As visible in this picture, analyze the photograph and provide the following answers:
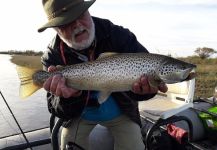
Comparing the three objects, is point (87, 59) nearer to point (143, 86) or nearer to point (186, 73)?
point (143, 86)

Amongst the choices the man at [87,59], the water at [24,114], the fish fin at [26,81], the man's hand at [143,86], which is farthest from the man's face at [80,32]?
the water at [24,114]

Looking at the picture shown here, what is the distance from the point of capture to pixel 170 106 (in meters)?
5.51

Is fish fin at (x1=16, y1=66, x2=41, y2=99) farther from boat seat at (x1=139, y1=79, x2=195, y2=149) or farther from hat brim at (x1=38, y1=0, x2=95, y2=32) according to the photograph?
boat seat at (x1=139, y1=79, x2=195, y2=149)

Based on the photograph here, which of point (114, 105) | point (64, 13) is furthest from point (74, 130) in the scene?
point (64, 13)

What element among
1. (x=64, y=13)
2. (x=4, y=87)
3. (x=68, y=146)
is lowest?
(x=4, y=87)

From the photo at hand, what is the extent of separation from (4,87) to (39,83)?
8.90 m

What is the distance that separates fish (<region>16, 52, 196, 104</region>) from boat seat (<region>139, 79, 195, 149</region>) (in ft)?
4.94

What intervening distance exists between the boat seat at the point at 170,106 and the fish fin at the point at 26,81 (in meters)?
1.70

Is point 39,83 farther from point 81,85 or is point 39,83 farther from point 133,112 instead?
point 133,112

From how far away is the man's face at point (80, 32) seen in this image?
3764 millimetres

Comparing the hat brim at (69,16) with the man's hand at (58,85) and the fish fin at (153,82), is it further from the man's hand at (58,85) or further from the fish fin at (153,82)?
the fish fin at (153,82)

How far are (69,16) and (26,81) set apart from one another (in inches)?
29.2

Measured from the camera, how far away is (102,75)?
3369 mm

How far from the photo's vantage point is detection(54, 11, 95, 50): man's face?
12.3 feet
